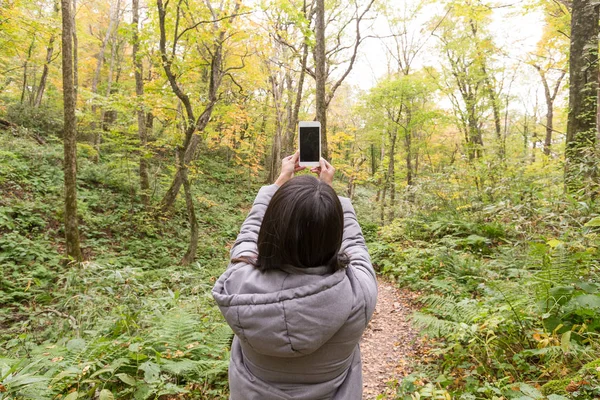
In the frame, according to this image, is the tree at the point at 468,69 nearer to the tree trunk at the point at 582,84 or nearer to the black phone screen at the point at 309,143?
the tree trunk at the point at 582,84

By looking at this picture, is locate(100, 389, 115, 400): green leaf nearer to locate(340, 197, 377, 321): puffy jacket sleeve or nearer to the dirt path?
locate(340, 197, 377, 321): puffy jacket sleeve

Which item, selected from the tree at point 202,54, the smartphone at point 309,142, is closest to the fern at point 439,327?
the smartphone at point 309,142

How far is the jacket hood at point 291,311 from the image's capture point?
1118 millimetres

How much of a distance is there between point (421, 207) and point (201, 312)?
24.9ft

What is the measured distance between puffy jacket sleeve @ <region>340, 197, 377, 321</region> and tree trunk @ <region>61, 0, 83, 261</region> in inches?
288

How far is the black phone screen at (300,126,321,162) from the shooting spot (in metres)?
2.42

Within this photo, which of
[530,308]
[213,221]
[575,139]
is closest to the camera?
[530,308]

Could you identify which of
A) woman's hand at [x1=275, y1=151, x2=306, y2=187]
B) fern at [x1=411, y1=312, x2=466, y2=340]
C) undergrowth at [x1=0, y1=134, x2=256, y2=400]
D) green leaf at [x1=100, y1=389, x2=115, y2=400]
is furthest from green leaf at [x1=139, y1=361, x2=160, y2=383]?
fern at [x1=411, y1=312, x2=466, y2=340]

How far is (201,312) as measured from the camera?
15.1 ft

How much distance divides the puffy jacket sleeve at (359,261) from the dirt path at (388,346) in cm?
250

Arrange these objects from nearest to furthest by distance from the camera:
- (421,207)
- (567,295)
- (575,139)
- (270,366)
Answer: (270,366)
(567,295)
(575,139)
(421,207)

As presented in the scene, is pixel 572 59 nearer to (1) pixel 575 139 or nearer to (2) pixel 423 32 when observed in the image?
(1) pixel 575 139

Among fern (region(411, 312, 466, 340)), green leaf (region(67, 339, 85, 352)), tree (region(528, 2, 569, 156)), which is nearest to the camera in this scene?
green leaf (region(67, 339, 85, 352))

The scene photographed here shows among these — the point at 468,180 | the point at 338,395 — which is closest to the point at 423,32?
the point at 468,180
